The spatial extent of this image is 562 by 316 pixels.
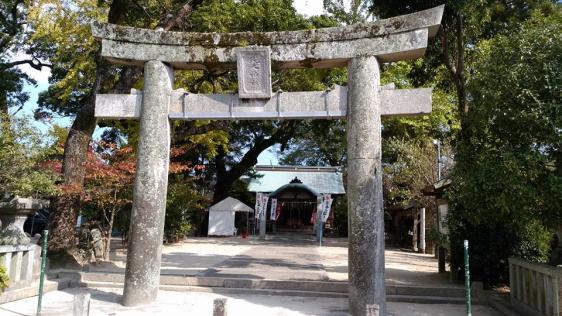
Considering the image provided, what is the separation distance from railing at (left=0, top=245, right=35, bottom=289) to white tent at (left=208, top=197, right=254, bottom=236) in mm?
18585

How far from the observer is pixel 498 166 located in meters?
7.32

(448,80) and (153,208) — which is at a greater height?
(448,80)

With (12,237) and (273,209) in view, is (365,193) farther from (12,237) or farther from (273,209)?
(273,209)

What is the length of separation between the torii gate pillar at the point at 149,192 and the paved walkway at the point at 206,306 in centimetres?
45

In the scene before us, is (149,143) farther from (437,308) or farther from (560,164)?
(560,164)

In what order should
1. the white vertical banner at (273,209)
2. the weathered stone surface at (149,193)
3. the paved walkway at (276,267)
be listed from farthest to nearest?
the white vertical banner at (273,209), the paved walkway at (276,267), the weathered stone surface at (149,193)

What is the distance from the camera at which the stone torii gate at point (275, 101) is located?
24.7 ft

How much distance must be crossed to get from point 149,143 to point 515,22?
1002 centimetres

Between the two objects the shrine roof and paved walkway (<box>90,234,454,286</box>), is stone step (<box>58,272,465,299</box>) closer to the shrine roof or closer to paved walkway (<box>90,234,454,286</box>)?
paved walkway (<box>90,234,454,286</box>)

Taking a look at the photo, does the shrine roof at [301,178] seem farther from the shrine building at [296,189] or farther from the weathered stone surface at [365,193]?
the weathered stone surface at [365,193]

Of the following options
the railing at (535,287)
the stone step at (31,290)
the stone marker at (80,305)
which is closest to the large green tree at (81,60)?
the stone step at (31,290)

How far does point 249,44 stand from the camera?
8508 mm

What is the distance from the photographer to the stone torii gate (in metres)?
7.54

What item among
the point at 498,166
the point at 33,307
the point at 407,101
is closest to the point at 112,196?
the point at 33,307
